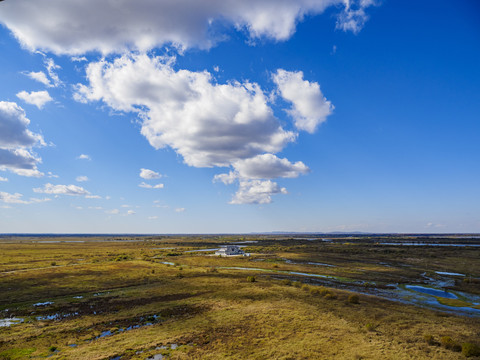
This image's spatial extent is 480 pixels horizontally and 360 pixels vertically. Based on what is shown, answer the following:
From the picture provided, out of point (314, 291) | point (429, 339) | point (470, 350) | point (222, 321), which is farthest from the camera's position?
point (314, 291)

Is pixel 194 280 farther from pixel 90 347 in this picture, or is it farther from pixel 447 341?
pixel 447 341

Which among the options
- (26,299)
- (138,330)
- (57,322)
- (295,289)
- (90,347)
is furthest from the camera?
(295,289)

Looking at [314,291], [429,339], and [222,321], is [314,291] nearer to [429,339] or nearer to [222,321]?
[222,321]

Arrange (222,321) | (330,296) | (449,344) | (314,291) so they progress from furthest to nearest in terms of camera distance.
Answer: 1. (314,291)
2. (330,296)
3. (222,321)
4. (449,344)

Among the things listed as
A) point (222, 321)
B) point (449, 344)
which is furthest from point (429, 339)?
point (222, 321)

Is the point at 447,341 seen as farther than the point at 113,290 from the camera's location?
No

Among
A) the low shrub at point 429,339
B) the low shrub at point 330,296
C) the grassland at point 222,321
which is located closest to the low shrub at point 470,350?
the grassland at point 222,321

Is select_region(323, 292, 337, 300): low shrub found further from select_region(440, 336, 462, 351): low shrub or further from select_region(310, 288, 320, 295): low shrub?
select_region(440, 336, 462, 351): low shrub

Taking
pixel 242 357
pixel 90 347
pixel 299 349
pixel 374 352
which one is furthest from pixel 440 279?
pixel 90 347
